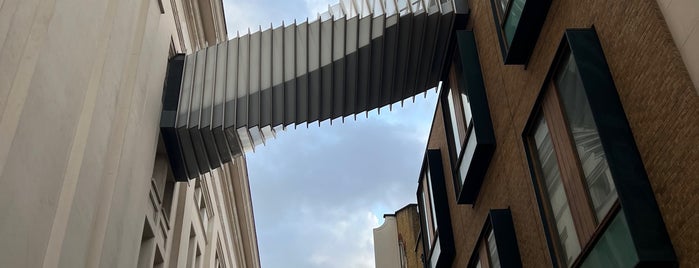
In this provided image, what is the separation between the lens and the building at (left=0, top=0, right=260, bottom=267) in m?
8.27

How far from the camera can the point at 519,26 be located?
10414 millimetres

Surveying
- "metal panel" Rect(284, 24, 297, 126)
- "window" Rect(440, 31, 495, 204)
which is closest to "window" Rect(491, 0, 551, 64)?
"window" Rect(440, 31, 495, 204)

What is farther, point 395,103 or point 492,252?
point 395,103

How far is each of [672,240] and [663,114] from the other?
48.2 inches

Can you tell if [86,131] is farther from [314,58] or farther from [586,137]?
[586,137]

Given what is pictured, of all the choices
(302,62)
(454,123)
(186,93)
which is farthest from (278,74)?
(454,123)

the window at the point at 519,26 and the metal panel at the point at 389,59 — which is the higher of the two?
the metal panel at the point at 389,59

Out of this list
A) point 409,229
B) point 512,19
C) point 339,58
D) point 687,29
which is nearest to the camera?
point 687,29

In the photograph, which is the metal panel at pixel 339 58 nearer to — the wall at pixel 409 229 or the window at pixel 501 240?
the window at pixel 501 240

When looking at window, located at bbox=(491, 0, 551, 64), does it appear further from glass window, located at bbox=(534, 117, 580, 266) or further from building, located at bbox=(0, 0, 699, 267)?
glass window, located at bbox=(534, 117, 580, 266)

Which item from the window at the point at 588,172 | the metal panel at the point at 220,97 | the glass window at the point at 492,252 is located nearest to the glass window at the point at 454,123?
the glass window at the point at 492,252

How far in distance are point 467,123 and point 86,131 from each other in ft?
25.3

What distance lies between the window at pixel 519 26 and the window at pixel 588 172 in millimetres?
1115

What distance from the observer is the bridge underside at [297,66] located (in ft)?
50.8
